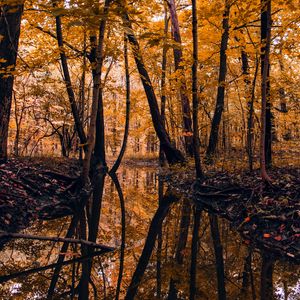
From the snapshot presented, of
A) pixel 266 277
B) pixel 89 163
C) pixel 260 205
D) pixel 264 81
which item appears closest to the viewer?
pixel 266 277

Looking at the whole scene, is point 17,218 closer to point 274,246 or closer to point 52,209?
point 52,209

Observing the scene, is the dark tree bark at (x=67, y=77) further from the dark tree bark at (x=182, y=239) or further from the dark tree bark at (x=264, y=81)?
the dark tree bark at (x=264, y=81)

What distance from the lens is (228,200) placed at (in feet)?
23.4

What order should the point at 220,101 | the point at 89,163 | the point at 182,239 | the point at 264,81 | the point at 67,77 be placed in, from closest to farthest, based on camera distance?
the point at 182,239
the point at 264,81
the point at 89,163
the point at 67,77
the point at 220,101

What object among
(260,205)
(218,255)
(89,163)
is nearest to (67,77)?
(89,163)

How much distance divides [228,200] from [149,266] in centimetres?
342

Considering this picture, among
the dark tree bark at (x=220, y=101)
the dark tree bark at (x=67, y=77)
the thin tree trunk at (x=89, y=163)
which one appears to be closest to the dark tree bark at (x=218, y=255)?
the thin tree trunk at (x=89, y=163)

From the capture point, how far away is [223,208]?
7160 mm

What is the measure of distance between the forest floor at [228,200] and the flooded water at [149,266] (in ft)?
1.08

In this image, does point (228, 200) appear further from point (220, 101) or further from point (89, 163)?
point (220, 101)

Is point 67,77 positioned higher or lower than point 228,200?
higher

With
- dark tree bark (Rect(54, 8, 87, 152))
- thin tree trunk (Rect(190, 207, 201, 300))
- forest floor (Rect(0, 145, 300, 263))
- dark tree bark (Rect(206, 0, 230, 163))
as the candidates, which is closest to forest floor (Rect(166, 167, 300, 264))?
forest floor (Rect(0, 145, 300, 263))

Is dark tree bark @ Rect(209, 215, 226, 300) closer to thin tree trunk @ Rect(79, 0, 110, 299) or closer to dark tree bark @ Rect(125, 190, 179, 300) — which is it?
dark tree bark @ Rect(125, 190, 179, 300)

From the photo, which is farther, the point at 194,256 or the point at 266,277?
the point at 194,256
